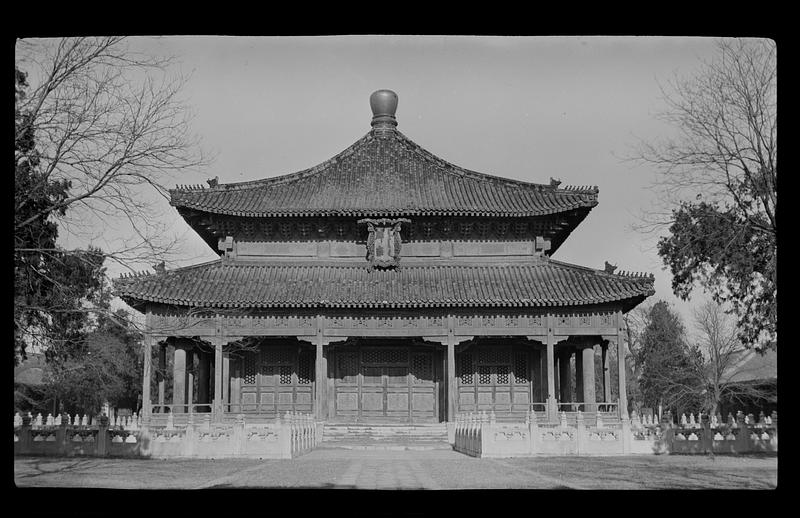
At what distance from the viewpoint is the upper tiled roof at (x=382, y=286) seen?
30703 mm

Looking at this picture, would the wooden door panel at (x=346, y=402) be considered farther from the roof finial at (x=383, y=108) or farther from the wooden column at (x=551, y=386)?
the roof finial at (x=383, y=108)

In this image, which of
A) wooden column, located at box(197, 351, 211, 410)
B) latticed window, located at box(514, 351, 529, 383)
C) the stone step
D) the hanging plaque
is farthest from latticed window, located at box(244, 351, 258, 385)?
latticed window, located at box(514, 351, 529, 383)

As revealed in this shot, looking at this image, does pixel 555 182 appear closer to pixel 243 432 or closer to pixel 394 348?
pixel 394 348

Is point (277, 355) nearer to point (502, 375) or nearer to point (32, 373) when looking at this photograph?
point (502, 375)

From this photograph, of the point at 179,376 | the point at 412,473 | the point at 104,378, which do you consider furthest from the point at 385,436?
the point at 104,378

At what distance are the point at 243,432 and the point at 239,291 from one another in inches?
359

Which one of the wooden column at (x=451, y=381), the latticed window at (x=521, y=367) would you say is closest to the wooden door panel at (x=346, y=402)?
the wooden column at (x=451, y=381)

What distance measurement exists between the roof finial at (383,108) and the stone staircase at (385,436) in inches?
553

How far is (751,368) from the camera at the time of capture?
45438 millimetres

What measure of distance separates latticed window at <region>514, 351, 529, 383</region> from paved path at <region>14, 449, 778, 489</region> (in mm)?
9843

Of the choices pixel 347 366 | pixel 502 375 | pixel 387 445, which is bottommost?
pixel 387 445

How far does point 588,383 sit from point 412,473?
13950 millimetres

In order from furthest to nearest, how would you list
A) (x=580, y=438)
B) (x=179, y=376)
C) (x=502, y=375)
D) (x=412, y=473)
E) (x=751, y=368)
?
(x=751, y=368) < (x=502, y=375) < (x=179, y=376) < (x=580, y=438) < (x=412, y=473)

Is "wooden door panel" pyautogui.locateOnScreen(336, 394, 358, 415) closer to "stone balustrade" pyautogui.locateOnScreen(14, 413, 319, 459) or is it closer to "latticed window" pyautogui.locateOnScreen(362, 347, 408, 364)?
"latticed window" pyautogui.locateOnScreen(362, 347, 408, 364)
